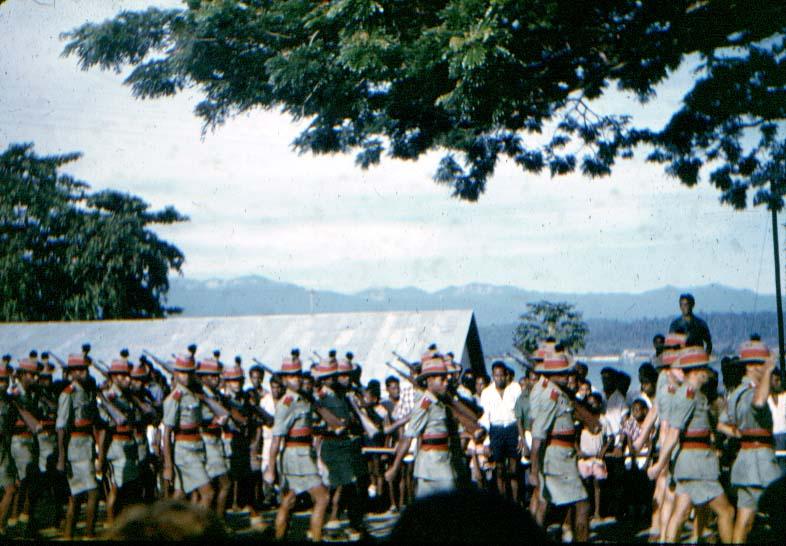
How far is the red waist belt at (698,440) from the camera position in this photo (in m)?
6.60

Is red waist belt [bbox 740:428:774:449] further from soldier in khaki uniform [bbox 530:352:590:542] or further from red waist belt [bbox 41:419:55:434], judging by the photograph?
red waist belt [bbox 41:419:55:434]

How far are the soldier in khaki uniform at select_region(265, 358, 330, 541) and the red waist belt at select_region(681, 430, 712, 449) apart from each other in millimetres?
3341

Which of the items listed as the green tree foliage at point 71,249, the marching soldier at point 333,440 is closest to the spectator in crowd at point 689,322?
the marching soldier at point 333,440

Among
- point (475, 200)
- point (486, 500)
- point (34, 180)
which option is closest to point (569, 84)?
point (475, 200)

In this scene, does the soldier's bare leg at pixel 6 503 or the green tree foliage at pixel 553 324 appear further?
the green tree foliage at pixel 553 324

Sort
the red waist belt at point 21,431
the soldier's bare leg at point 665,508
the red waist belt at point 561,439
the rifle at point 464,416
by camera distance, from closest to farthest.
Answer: the soldier's bare leg at point 665,508, the red waist belt at point 561,439, the rifle at point 464,416, the red waist belt at point 21,431

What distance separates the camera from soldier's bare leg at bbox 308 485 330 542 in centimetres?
762

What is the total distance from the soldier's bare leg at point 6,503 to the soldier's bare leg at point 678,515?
21.9 ft

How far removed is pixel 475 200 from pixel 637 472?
147 inches

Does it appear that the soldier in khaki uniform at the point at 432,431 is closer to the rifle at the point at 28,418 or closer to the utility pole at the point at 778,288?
the rifle at the point at 28,418

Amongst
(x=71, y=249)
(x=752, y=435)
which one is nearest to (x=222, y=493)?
(x=752, y=435)

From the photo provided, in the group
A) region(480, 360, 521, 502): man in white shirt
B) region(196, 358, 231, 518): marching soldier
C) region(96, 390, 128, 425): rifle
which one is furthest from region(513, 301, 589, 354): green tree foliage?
region(96, 390, 128, 425): rifle

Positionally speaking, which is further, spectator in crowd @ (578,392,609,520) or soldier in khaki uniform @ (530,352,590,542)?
spectator in crowd @ (578,392,609,520)

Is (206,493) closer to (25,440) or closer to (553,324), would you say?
(25,440)
